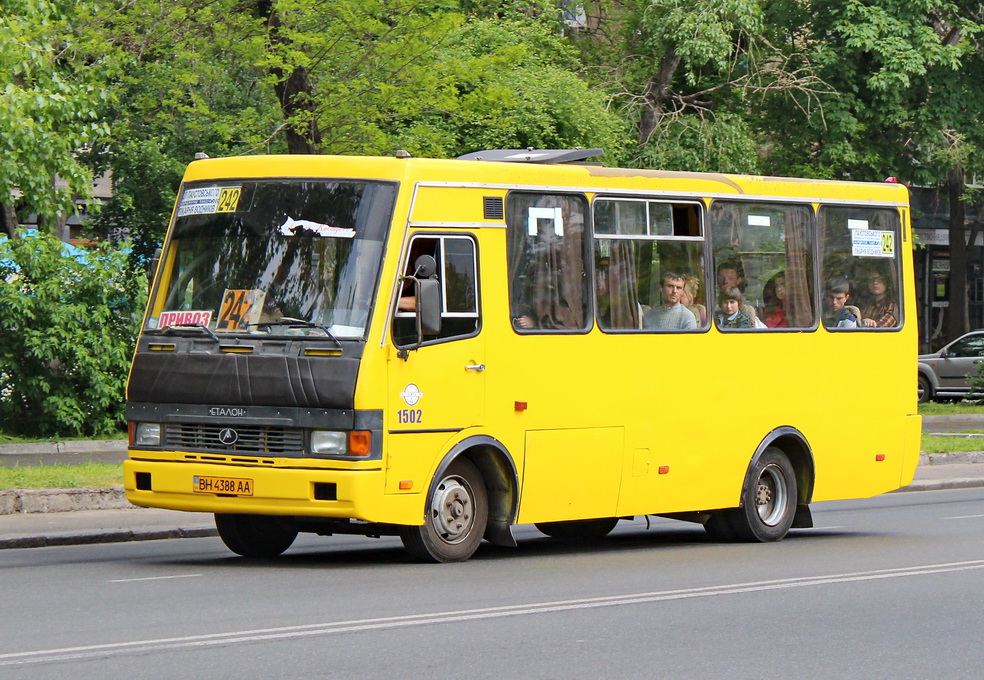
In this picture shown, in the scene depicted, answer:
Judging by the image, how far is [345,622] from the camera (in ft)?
28.9

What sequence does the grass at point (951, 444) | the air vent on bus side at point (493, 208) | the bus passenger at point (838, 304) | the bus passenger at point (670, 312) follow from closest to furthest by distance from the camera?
the air vent on bus side at point (493, 208)
the bus passenger at point (670, 312)
the bus passenger at point (838, 304)
the grass at point (951, 444)

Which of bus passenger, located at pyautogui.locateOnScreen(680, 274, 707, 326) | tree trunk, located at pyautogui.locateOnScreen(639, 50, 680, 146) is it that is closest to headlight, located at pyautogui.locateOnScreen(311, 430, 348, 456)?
bus passenger, located at pyautogui.locateOnScreen(680, 274, 707, 326)

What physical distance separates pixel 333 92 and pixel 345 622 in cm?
1404

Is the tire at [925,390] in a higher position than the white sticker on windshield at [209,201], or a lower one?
lower

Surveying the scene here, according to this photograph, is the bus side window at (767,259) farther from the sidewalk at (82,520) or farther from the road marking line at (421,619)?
the sidewalk at (82,520)

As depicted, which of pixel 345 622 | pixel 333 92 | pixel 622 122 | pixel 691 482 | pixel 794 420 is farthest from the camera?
pixel 622 122

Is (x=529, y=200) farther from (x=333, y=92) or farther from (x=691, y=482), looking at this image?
(x=333, y=92)

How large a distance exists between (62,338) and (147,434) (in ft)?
38.9

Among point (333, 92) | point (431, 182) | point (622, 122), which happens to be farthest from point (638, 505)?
point (622, 122)

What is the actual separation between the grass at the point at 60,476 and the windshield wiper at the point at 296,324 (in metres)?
5.41

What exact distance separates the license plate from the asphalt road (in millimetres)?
565

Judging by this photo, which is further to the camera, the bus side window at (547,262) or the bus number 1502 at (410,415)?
the bus side window at (547,262)

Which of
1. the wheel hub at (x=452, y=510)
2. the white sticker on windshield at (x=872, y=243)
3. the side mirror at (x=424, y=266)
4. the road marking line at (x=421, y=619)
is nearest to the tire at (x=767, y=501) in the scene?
the white sticker on windshield at (x=872, y=243)

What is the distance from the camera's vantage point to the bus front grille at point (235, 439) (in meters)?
11.0
